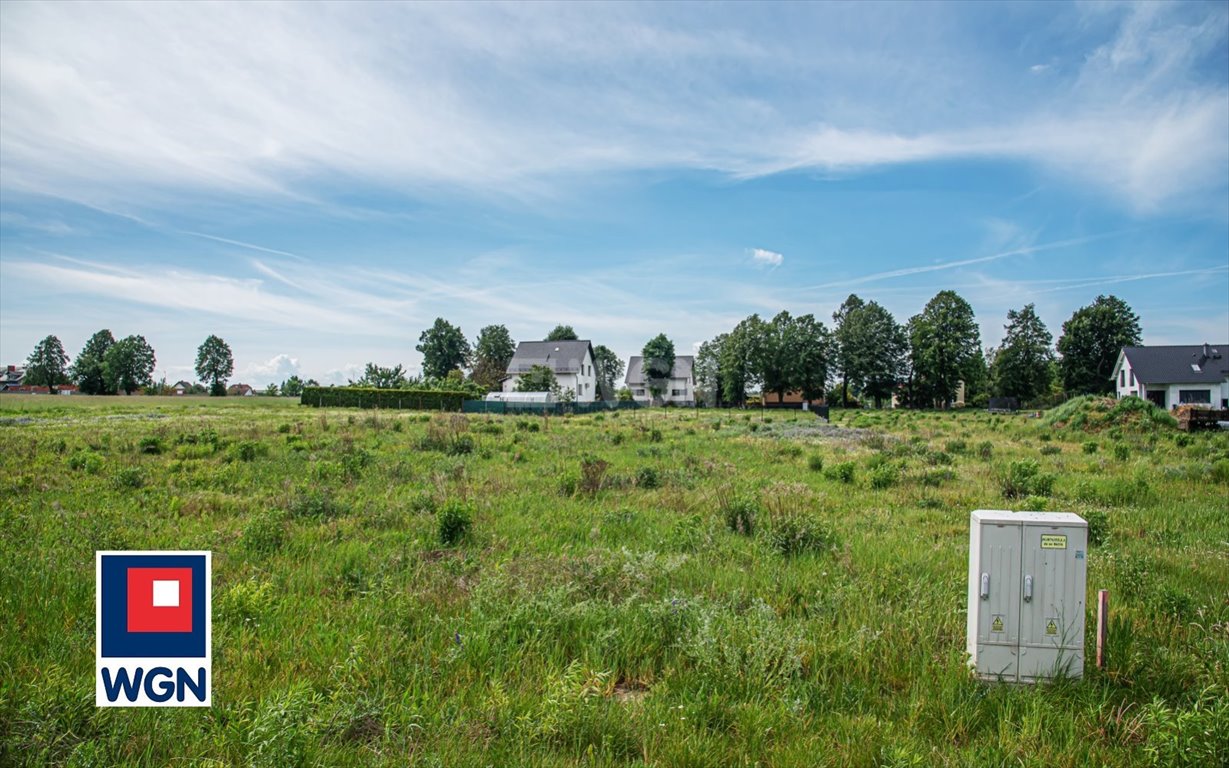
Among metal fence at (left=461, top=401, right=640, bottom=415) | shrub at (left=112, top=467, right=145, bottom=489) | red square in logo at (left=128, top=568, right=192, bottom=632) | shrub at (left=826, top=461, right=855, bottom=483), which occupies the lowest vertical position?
metal fence at (left=461, top=401, right=640, bottom=415)

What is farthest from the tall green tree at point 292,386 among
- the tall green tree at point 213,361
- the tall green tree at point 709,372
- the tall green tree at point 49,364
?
the tall green tree at point 709,372

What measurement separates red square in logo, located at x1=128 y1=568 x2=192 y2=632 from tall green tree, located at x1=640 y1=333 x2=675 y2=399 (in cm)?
9548

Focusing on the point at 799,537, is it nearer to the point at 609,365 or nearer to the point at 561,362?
the point at 561,362

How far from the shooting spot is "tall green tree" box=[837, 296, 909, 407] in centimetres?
8088

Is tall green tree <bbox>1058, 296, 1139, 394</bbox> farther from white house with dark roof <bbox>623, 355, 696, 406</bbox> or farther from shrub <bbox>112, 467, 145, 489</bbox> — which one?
shrub <bbox>112, 467, 145, 489</bbox>

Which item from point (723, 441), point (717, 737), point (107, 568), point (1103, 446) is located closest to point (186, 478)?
point (107, 568)

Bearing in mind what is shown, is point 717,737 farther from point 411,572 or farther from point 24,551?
point 24,551

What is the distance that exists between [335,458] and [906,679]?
1512 cm

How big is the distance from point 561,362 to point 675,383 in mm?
27041

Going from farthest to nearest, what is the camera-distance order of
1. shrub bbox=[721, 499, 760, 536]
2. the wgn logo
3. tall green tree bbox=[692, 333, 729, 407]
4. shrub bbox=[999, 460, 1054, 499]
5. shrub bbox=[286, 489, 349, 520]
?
tall green tree bbox=[692, 333, 729, 407]
shrub bbox=[999, 460, 1054, 499]
shrub bbox=[286, 489, 349, 520]
shrub bbox=[721, 499, 760, 536]
the wgn logo

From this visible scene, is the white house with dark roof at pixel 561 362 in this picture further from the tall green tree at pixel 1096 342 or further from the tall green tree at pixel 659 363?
the tall green tree at pixel 1096 342

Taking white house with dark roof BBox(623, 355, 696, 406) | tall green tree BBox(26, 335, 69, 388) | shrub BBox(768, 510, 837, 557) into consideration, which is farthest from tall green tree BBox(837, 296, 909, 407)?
tall green tree BBox(26, 335, 69, 388)

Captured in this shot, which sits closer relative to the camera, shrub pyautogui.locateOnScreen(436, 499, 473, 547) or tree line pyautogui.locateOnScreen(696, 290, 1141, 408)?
shrub pyautogui.locateOnScreen(436, 499, 473, 547)

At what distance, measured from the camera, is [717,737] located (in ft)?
11.9
